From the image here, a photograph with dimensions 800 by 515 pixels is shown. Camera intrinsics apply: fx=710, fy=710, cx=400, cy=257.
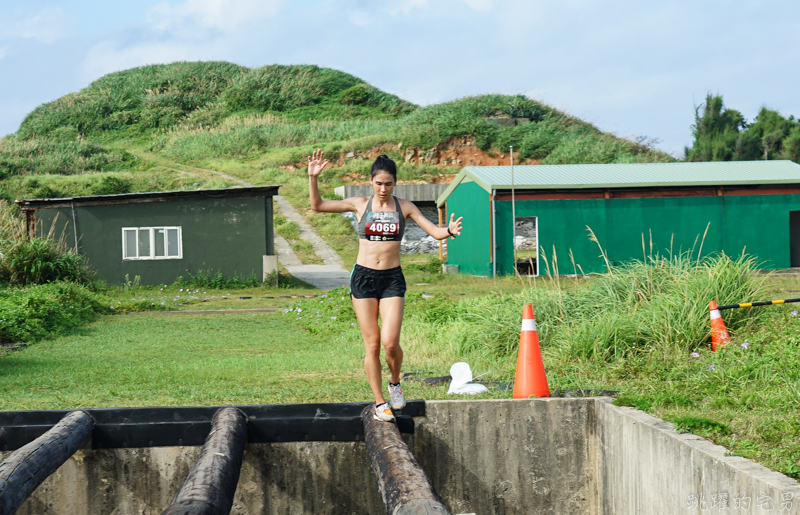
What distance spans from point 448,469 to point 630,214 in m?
17.8

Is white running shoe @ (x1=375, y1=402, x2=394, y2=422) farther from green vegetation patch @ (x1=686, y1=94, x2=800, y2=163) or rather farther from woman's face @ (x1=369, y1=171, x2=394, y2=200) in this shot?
green vegetation patch @ (x1=686, y1=94, x2=800, y2=163)

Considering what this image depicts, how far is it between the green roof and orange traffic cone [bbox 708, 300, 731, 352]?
13.8 meters

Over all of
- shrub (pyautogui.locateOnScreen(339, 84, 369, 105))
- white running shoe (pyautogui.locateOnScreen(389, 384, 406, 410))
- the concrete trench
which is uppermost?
shrub (pyautogui.locateOnScreen(339, 84, 369, 105))

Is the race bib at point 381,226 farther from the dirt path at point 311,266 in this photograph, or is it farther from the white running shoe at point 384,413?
the dirt path at point 311,266

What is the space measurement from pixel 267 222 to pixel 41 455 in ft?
57.4

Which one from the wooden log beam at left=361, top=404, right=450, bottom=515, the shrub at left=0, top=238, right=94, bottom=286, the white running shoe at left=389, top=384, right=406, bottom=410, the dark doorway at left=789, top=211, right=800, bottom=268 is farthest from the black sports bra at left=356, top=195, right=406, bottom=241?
the dark doorway at left=789, top=211, right=800, bottom=268

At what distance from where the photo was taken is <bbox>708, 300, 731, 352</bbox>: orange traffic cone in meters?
7.29

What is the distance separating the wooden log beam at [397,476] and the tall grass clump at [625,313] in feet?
11.0

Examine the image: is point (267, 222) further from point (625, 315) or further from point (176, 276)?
point (625, 315)

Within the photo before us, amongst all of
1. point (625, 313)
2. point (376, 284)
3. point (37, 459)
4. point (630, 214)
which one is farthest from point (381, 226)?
point (630, 214)

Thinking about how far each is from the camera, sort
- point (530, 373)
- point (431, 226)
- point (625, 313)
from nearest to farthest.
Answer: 1. point (431, 226)
2. point (530, 373)
3. point (625, 313)

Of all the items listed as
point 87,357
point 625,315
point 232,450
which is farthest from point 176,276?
point 232,450

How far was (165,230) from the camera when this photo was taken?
2130cm

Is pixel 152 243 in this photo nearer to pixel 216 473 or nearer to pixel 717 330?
pixel 717 330
